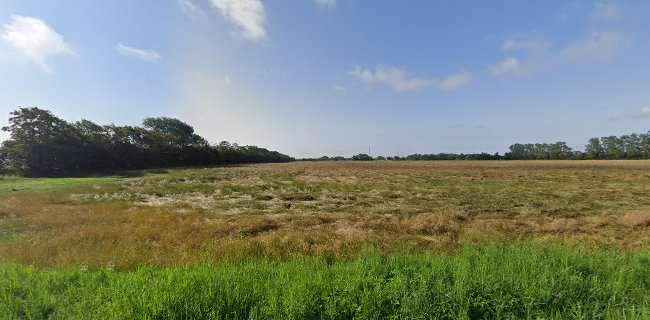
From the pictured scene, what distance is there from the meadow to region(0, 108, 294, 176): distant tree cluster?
3839 centimetres

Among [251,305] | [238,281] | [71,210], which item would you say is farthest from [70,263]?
[71,210]

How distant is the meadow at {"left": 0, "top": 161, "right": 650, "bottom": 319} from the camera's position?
4.30 metres

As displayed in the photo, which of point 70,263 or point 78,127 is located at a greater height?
point 78,127

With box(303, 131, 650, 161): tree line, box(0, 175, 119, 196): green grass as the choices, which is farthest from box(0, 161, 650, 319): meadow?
box(303, 131, 650, 161): tree line

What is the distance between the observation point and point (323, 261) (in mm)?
7258

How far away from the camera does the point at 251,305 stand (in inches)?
171

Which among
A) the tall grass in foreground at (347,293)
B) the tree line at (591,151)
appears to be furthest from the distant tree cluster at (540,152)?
the tall grass in foreground at (347,293)

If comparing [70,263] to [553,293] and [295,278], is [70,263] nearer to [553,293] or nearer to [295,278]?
[295,278]

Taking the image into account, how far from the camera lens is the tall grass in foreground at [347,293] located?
4121 millimetres

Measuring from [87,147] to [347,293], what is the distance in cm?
6828

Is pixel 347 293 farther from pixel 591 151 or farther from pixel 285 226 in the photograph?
pixel 591 151

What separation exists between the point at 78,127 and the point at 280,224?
6975 centimetres

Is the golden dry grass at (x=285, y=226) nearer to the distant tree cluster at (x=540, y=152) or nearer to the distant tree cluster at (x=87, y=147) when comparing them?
the distant tree cluster at (x=87, y=147)

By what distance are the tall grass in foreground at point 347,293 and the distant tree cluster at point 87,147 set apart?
55.1 m
